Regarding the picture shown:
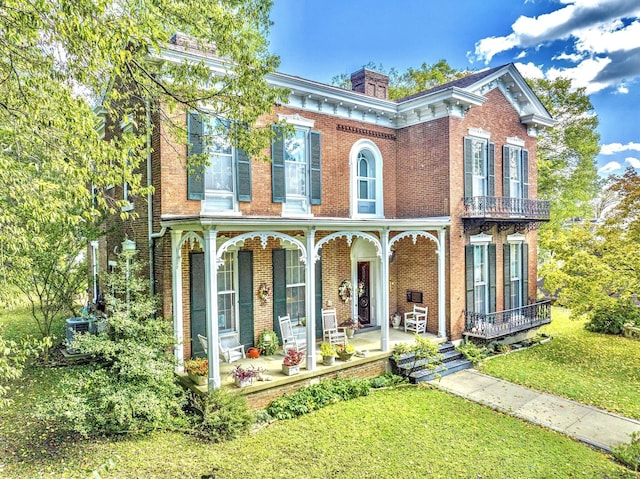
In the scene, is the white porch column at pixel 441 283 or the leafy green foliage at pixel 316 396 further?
the white porch column at pixel 441 283

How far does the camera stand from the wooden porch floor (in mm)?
8305

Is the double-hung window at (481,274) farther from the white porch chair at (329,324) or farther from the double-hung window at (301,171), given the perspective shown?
the double-hung window at (301,171)

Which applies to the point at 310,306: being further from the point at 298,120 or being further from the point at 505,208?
the point at 505,208

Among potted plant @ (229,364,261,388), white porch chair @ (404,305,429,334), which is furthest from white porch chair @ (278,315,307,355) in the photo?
white porch chair @ (404,305,429,334)

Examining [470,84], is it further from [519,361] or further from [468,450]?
[468,450]

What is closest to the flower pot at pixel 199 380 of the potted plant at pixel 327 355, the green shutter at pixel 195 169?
the potted plant at pixel 327 355

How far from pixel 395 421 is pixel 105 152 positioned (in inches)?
282

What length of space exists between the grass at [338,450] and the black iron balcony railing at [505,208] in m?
6.41

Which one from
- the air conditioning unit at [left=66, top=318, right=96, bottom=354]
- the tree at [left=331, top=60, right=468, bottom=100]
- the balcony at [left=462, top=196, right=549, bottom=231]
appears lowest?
the air conditioning unit at [left=66, top=318, right=96, bottom=354]

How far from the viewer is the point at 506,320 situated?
44.1 feet

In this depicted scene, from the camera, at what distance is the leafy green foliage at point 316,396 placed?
8219 mm

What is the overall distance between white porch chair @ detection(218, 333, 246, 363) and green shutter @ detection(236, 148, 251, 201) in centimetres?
372

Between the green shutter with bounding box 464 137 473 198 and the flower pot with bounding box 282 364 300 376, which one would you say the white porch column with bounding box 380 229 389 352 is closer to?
the flower pot with bounding box 282 364 300 376

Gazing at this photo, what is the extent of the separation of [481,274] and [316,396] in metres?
7.83
